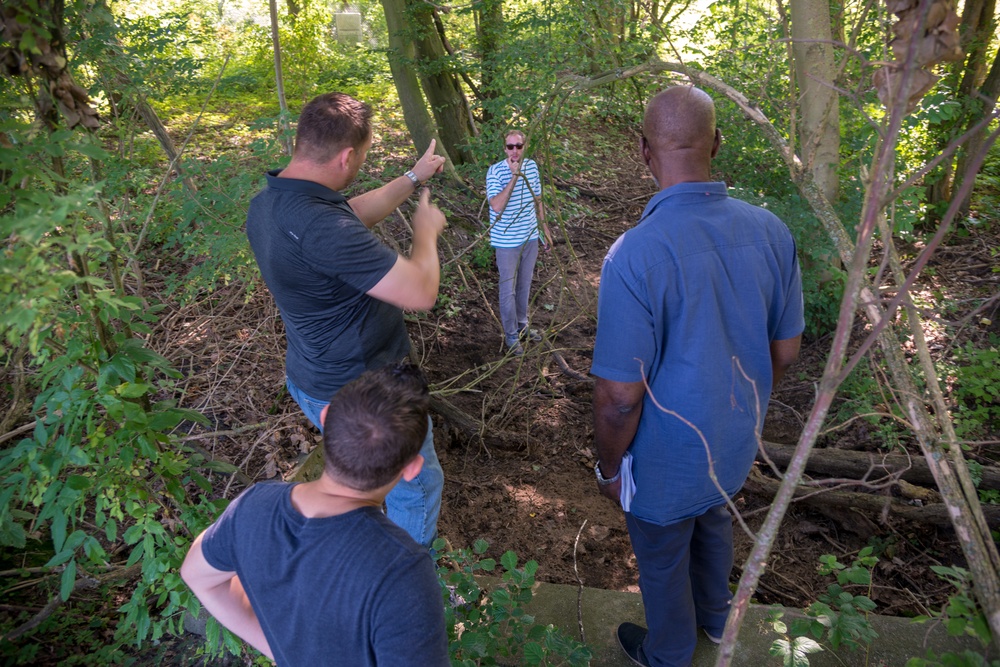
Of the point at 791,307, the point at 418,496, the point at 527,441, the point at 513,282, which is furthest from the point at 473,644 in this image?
the point at 513,282

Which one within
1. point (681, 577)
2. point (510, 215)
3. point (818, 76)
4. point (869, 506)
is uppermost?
point (818, 76)

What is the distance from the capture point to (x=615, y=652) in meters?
2.63

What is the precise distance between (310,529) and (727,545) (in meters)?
1.65

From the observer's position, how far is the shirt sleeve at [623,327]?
1962 millimetres

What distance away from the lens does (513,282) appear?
566cm

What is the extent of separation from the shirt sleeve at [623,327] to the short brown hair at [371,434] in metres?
0.69

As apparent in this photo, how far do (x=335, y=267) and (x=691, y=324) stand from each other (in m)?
1.16

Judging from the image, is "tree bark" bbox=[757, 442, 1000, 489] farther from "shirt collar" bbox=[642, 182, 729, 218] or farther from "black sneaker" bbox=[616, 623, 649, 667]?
"shirt collar" bbox=[642, 182, 729, 218]

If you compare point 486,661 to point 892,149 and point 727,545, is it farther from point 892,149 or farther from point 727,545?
point 892,149

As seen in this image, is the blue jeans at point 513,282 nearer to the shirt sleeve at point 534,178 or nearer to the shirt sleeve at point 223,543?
the shirt sleeve at point 534,178

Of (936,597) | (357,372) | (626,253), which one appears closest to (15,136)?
(357,372)

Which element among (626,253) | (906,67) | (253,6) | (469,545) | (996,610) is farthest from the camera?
(253,6)

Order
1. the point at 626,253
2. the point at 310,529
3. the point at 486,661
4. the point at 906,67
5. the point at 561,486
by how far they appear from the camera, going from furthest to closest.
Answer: the point at 561,486 → the point at 486,661 → the point at 626,253 → the point at 310,529 → the point at 906,67

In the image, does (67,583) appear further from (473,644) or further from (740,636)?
(740,636)
